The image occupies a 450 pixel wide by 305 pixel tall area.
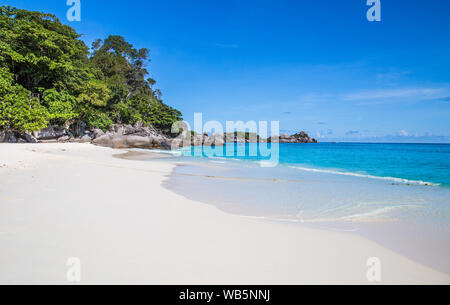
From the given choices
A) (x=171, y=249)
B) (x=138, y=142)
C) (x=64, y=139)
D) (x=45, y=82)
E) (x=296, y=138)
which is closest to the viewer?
(x=171, y=249)

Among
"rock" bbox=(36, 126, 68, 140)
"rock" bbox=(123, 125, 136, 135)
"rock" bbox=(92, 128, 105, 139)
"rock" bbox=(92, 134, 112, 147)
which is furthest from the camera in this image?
"rock" bbox=(123, 125, 136, 135)

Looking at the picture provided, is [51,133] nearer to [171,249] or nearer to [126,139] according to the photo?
[126,139]

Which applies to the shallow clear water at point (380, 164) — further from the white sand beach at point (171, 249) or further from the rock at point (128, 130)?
the rock at point (128, 130)

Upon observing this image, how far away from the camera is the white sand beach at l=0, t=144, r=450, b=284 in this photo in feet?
6.39

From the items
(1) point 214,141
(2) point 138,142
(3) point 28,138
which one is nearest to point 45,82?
(3) point 28,138

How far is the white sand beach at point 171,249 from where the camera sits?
195 centimetres

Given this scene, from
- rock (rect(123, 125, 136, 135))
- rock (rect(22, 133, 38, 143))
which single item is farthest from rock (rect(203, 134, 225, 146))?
rock (rect(22, 133, 38, 143))

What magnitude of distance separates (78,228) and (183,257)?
5.11 feet

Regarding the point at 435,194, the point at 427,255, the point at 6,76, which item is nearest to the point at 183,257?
the point at 427,255

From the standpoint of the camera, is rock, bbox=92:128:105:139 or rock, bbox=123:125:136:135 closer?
rock, bbox=92:128:105:139

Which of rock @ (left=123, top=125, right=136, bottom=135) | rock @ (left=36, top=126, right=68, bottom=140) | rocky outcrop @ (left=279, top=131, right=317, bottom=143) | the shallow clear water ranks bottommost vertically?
the shallow clear water

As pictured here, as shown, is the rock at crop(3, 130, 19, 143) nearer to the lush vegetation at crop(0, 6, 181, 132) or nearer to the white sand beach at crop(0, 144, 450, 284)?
the lush vegetation at crop(0, 6, 181, 132)

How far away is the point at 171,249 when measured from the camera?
2395 mm

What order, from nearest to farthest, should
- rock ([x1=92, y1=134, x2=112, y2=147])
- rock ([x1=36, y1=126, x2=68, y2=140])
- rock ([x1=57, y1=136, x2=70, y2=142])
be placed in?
1. rock ([x1=36, y1=126, x2=68, y2=140])
2. rock ([x1=57, y1=136, x2=70, y2=142])
3. rock ([x1=92, y1=134, x2=112, y2=147])
